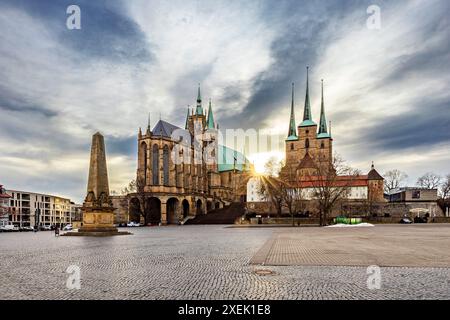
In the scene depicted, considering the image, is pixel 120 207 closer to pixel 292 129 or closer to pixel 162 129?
pixel 162 129

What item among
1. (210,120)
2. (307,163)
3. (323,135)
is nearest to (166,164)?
(307,163)

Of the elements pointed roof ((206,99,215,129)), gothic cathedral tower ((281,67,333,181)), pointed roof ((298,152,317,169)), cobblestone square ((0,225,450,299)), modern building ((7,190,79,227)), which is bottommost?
modern building ((7,190,79,227))

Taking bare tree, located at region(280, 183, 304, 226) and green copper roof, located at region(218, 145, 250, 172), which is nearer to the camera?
bare tree, located at region(280, 183, 304, 226)

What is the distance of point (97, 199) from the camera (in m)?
25.8

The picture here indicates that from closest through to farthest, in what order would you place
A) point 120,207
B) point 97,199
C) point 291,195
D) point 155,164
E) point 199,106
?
1. point 97,199
2. point 291,195
3. point 155,164
4. point 120,207
5. point 199,106

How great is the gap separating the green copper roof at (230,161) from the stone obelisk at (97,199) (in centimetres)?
8480

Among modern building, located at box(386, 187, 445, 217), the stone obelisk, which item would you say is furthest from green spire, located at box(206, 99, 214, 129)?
the stone obelisk

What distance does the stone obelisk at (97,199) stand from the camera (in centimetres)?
2572

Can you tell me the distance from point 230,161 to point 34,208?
71.1 metres

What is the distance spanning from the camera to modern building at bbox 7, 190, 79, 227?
4417 inches

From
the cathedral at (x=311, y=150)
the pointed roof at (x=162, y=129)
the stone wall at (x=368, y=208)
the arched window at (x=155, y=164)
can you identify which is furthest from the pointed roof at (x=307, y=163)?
the arched window at (x=155, y=164)

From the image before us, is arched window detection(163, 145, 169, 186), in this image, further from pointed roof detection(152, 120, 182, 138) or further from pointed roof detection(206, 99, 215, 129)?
pointed roof detection(206, 99, 215, 129)

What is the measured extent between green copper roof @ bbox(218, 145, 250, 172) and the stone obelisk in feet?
278
